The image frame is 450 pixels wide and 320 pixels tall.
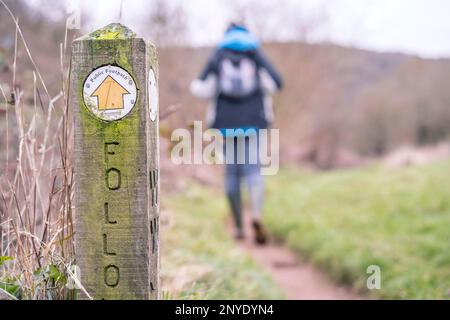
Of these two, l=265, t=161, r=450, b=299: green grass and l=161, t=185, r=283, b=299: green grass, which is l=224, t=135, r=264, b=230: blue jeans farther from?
l=265, t=161, r=450, b=299: green grass

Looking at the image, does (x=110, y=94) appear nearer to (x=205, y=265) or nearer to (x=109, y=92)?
(x=109, y=92)

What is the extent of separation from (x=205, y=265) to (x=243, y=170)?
1.83 metres

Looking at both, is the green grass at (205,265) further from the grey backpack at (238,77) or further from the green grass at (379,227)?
the grey backpack at (238,77)

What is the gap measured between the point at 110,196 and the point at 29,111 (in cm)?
316

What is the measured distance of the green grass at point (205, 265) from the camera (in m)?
2.86

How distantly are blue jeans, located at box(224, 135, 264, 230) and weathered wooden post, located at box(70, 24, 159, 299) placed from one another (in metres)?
3.44

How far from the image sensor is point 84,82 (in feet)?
5.67

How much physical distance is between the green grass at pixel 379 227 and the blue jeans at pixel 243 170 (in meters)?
0.50

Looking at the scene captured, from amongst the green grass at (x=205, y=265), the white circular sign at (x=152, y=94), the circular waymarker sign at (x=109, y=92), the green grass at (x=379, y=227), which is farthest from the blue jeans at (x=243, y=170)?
the circular waymarker sign at (x=109, y=92)


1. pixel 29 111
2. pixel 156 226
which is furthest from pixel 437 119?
pixel 156 226

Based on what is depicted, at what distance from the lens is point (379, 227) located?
5070mm

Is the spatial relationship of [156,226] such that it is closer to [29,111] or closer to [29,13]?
[29,111]

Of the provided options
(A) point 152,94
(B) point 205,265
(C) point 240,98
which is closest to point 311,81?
(C) point 240,98

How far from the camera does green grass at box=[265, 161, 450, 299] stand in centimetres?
365
